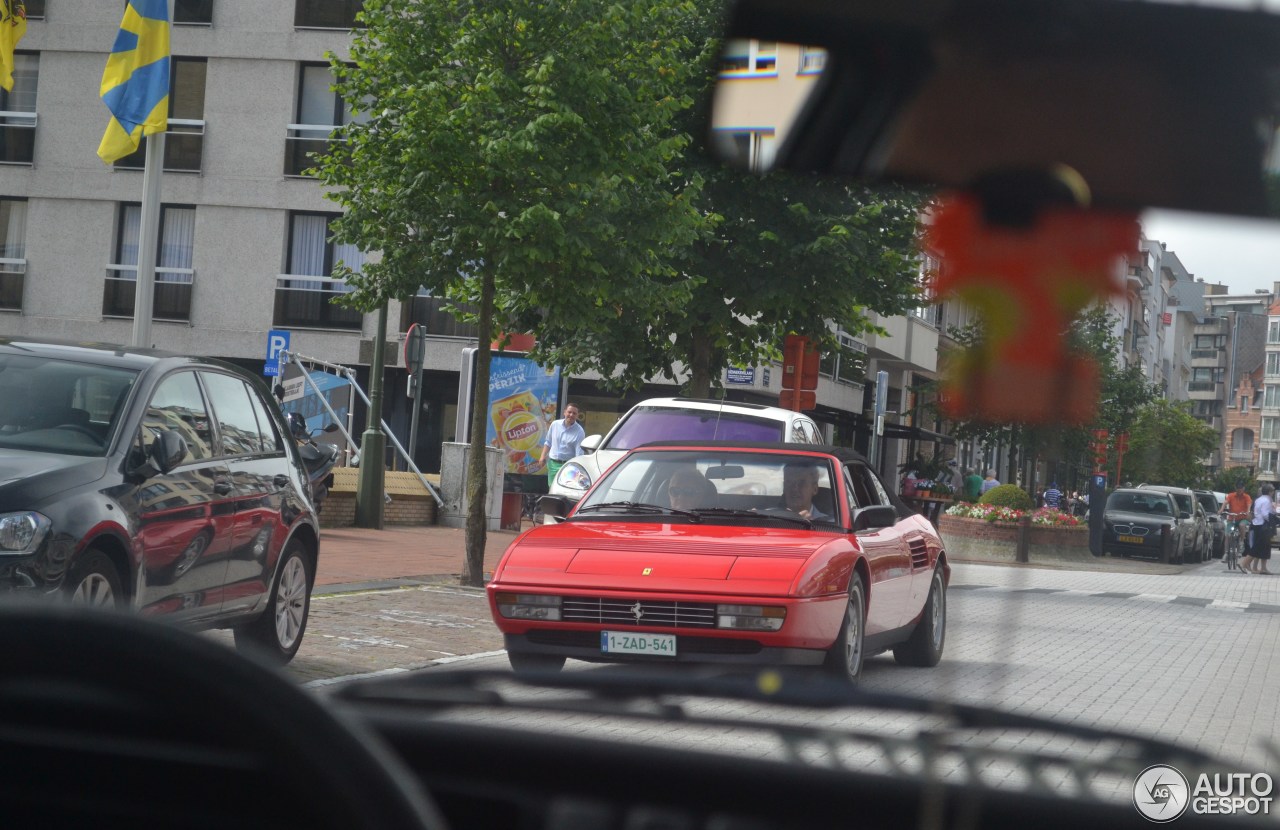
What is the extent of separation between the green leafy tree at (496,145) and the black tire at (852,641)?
6.61m

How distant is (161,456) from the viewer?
7.89 metres

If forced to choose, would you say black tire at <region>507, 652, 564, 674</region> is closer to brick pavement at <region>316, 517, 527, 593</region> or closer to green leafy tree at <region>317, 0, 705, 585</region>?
brick pavement at <region>316, 517, 527, 593</region>

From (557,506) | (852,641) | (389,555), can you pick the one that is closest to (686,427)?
(389,555)

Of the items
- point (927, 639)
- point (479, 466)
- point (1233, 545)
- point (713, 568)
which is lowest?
point (1233, 545)

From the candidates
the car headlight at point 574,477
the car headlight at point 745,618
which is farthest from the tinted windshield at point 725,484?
the car headlight at point 574,477

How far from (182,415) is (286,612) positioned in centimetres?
149

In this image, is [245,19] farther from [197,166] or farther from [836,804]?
[836,804]

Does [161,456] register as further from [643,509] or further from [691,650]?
[643,509]

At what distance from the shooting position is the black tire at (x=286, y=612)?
9109 mm

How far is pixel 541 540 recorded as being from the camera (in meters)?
9.34

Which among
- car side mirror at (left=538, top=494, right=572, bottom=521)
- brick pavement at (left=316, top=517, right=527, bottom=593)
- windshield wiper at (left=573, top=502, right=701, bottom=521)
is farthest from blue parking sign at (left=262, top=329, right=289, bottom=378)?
windshield wiper at (left=573, top=502, right=701, bottom=521)

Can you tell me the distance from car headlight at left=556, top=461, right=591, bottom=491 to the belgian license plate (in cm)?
711

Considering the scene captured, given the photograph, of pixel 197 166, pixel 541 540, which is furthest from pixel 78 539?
pixel 197 166

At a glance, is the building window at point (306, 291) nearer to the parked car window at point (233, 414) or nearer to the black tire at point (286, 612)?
the black tire at point (286, 612)
